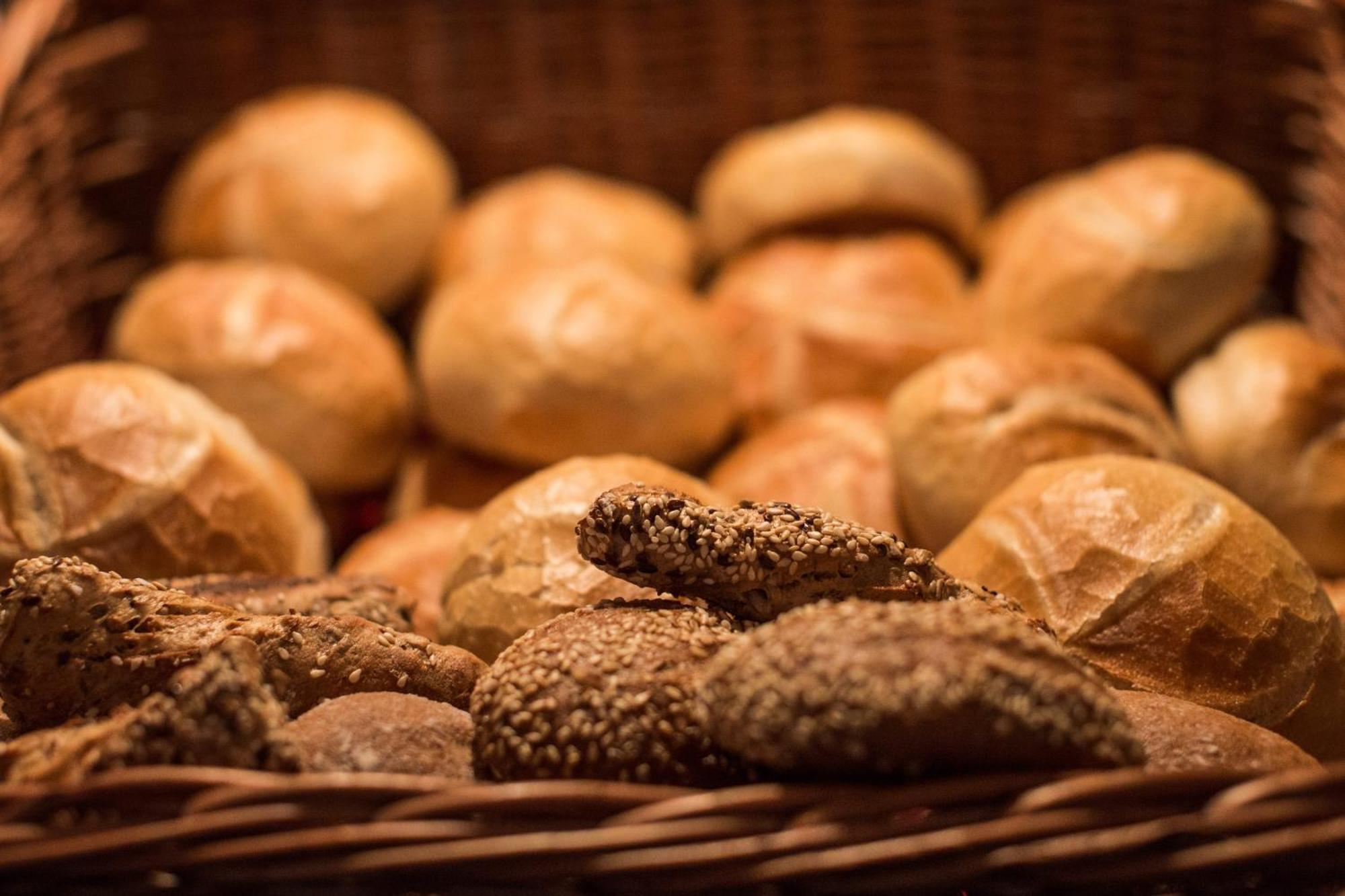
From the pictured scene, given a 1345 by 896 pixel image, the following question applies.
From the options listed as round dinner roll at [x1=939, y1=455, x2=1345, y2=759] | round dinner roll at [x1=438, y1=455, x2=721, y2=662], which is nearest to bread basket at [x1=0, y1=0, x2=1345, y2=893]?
round dinner roll at [x1=939, y1=455, x2=1345, y2=759]

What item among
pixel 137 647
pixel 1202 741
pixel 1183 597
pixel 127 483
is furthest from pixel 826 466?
pixel 137 647

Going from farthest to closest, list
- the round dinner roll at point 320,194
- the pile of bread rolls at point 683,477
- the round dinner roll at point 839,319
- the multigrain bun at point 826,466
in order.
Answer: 1. the round dinner roll at point 320,194
2. the round dinner roll at point 839,319
3. the multigrain bun at point 826,466
4. the pile of bread rolls at point 683,477

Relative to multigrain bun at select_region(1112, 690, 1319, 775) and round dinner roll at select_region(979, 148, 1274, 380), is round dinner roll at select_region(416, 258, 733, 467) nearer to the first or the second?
round dinner roll at select_region(979, 148, 1274, 380)

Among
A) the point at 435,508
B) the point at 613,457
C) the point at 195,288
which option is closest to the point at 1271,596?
the point at 613,457

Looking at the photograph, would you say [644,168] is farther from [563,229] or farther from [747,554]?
[747,554]

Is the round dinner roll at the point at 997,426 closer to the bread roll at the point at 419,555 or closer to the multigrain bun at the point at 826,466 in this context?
the multigrain bun at the point at 826,466

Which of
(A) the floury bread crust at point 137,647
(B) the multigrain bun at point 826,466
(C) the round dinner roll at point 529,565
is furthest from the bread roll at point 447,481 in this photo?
(A) the floury bread crust at point 137,647
